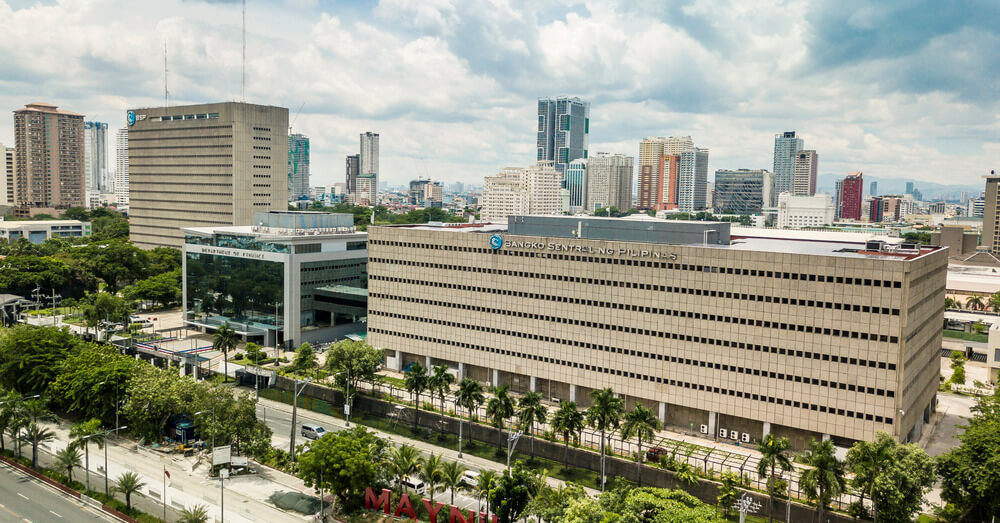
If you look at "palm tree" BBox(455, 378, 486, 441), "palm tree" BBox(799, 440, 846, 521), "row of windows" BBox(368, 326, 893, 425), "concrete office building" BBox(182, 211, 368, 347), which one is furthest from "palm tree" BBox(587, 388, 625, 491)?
"concrete office building" BBox(182, 211, 368, 347)

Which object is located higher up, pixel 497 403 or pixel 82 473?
pixel 497 403

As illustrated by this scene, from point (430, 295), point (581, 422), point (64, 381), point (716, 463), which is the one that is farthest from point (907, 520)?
point (64, 381)

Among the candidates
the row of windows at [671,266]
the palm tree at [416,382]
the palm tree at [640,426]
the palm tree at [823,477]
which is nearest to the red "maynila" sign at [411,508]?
the palm tree at [640,426]

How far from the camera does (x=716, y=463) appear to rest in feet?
265

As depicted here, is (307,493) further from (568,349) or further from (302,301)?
(302,301)

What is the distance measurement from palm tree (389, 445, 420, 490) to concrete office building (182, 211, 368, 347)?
6738 cm

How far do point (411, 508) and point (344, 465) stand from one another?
7659 millimetres

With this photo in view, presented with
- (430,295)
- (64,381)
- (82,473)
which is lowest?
(82,473)

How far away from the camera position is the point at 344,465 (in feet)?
222

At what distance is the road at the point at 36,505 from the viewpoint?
226 ft

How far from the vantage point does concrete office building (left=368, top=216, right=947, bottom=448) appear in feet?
269

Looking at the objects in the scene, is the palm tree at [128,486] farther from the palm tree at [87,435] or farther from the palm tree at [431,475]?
the palm tree at [431,475]

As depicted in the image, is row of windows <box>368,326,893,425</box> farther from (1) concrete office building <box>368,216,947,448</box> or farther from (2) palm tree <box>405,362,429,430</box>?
(2) palm tree <box>405,362,429,430</box>

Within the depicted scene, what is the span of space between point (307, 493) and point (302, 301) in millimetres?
64909
